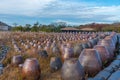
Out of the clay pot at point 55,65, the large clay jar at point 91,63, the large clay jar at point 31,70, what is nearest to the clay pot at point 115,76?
the large clay jar at point 91,63

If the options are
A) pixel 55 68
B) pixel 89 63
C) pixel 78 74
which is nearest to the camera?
pixel 78 74

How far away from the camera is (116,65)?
962cm

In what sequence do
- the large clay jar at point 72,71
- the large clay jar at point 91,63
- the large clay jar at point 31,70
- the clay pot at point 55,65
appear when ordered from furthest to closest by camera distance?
the clay pot at point 55,65 → the large clay jar at point 31,70 → the large clay jar at point 91,63 → the large clay jar at point 72,71

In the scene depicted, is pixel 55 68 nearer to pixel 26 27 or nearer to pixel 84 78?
pixel 84 78

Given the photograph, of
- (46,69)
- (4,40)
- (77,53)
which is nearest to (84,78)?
(46,69)

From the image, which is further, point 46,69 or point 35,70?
point 46,69

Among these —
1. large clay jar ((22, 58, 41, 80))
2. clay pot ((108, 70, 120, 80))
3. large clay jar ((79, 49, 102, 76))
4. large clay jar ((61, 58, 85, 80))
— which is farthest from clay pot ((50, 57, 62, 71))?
clay pot ((108, 70, 120, 80))

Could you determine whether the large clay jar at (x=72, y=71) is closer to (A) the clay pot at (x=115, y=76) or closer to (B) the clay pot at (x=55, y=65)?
(A) the clay pot at (x=115, y=76)

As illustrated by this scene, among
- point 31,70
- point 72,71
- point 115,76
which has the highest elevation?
point 72,71

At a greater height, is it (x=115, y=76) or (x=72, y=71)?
(x=72, y=71)

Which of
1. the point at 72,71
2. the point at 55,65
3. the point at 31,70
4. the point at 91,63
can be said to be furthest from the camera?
the point at 55,65

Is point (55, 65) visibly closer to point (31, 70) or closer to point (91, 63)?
point (31, 70)

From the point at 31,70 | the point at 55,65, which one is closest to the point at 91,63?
the point at 55,65

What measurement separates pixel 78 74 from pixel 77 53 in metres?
4.82
